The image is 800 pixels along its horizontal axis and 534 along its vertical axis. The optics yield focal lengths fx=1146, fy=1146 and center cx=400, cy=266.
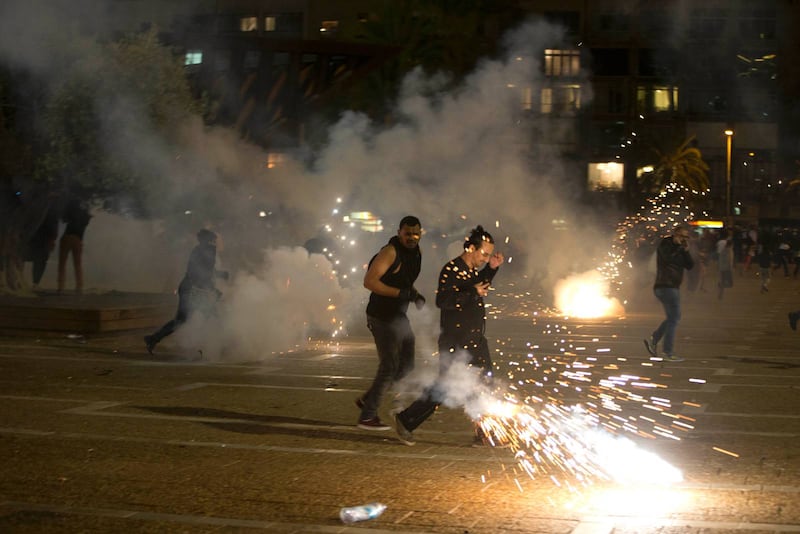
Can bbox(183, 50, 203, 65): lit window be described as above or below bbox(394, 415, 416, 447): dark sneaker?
above

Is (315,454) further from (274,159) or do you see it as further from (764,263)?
(764,263)

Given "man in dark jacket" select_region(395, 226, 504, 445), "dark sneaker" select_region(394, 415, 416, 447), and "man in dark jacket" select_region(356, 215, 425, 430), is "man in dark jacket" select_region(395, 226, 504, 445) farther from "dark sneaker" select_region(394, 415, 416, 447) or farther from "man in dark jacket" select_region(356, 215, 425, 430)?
"man in dark jacket" select_region(356, 215, 425, 430)

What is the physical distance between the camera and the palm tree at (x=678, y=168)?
77000 mm

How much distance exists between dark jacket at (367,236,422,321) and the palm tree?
228 feet

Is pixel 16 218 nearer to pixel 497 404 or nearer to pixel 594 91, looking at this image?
pixel 497 404

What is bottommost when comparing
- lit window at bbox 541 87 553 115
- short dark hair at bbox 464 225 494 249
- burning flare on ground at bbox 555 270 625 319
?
burning flare on ground at bbox 555 270 625 319

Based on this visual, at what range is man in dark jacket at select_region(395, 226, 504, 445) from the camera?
342 inches

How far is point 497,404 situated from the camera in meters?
8.98

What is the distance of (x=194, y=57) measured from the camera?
23188 mm

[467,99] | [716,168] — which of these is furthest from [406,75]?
[716,168]

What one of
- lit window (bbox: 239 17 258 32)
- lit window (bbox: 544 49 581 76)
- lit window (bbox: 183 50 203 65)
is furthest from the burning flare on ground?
lit window (bbox: 544 49 581 76)

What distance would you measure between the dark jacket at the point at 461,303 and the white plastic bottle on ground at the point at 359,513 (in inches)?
99.1

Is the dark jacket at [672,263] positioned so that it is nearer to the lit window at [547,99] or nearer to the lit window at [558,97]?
the lit window at [558,97]

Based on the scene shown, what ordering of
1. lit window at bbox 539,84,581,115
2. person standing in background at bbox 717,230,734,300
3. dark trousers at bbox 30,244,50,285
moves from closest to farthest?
dark trousers at bbox 30,244,50,285 < person standing in background at bbox 717,230,734,300 < lit window at bbox 539,84,581,115
